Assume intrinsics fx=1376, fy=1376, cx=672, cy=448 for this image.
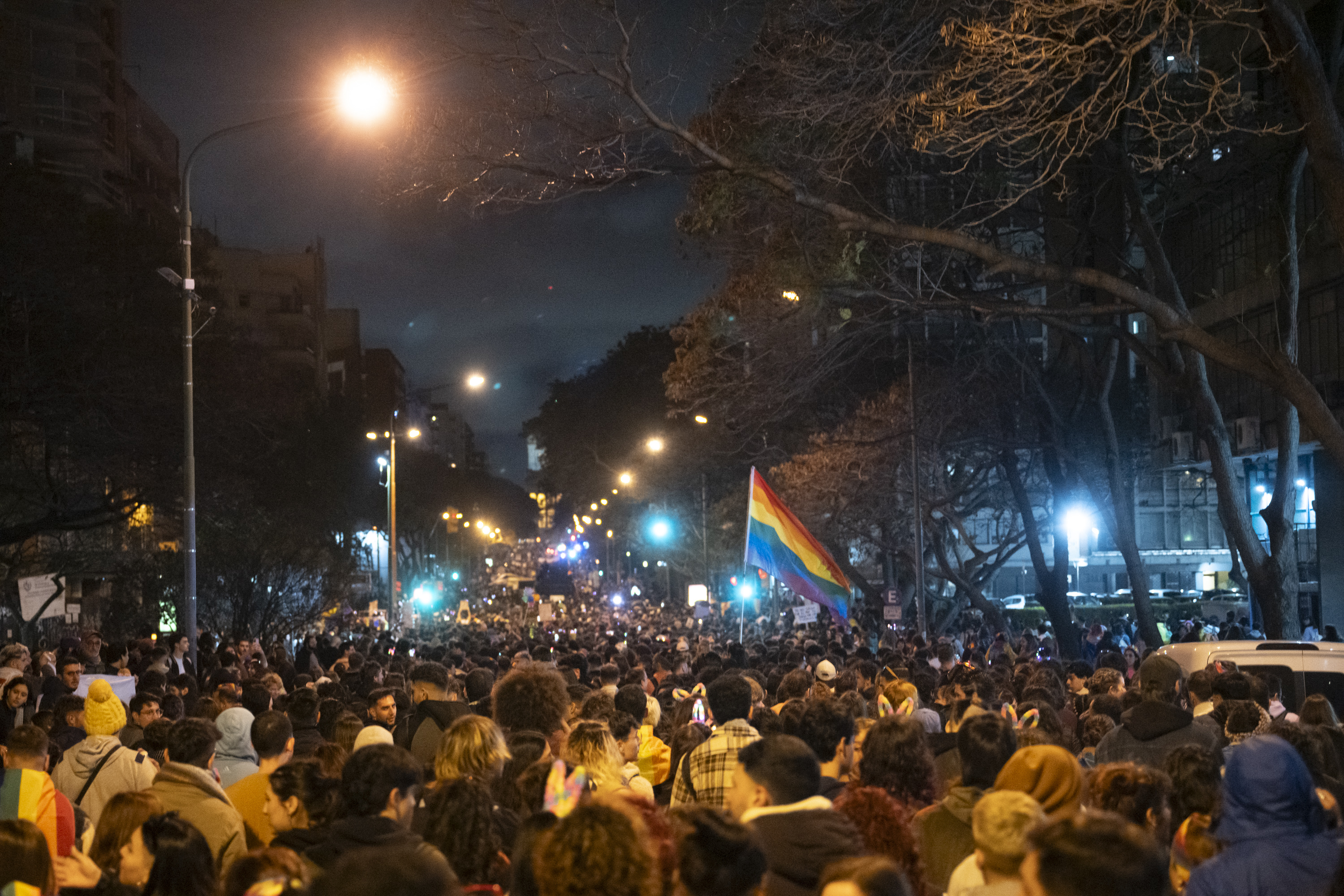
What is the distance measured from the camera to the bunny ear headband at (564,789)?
16.5 ft

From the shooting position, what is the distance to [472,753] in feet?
19.4

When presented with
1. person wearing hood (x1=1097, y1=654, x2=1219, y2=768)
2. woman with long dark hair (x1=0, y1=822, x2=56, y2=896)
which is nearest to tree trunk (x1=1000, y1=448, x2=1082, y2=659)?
person wearing hood (x1=1097, y1=654, x2=1219, y2=768)

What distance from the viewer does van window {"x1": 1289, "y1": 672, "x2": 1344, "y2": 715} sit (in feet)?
39.4

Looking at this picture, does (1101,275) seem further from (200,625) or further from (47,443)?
(200,625)

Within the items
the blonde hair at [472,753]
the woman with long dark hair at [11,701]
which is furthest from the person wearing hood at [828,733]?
the woman with long dark hair at [11,701]

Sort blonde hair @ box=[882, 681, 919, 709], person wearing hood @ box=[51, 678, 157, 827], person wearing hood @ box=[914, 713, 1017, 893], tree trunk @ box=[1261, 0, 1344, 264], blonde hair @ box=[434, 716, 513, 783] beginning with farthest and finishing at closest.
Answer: tree trunk @ box=[1261, 0, 1344, 264] < blonde hair @ box=[882, 681, 919, 709] < person wearing hood @ box=[51, 678, 157, 827] < blonde hair @ box=[434, 716, 513, 783] < person wearing hood @ box=[914, 713, 1017, 893]

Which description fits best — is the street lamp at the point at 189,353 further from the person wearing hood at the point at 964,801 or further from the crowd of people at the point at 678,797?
the person wearing hood at the point at 964,801

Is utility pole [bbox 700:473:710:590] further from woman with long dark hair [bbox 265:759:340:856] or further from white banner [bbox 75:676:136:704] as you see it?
woman with long dark hair [bbox 265:759:340:856]

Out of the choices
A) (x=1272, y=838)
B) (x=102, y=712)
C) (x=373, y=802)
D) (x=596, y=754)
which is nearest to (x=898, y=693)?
(x=596, y=754)

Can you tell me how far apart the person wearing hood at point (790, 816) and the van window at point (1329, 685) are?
8.96 meters

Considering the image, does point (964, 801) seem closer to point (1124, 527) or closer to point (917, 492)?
point (1124, 527)

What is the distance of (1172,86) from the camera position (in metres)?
18.8

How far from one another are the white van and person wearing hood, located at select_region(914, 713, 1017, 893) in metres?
7.16

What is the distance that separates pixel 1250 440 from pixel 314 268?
59823 mm
